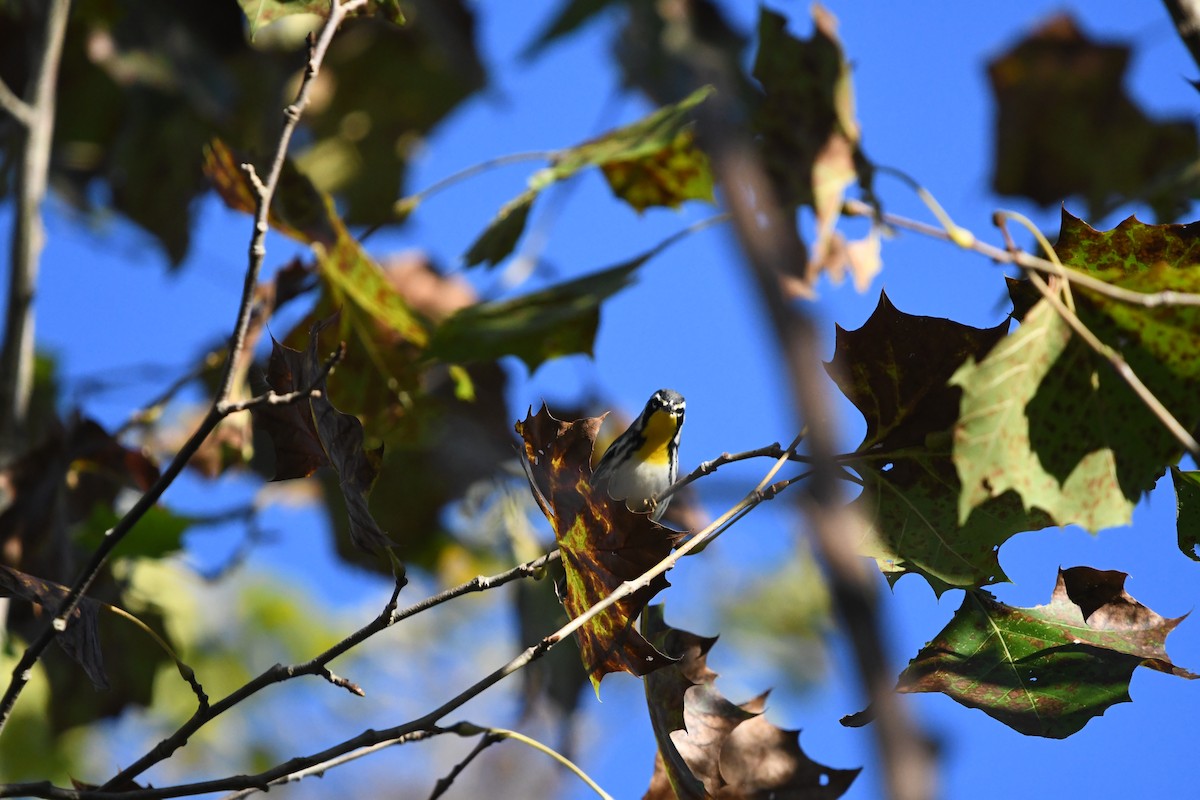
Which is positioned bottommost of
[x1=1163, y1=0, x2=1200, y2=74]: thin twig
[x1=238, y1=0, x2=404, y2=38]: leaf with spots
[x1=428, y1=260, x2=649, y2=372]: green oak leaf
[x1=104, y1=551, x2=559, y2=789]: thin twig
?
[x1=104, y1=551, x2=559, y2=789]: thin twig

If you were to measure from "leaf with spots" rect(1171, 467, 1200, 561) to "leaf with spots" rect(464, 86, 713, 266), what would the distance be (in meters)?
1.10


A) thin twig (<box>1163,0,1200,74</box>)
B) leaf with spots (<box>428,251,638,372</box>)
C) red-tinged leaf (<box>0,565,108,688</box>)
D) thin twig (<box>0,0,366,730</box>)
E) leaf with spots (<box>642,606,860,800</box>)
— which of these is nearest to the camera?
thin twig (<box>0,0,366,730</box>)

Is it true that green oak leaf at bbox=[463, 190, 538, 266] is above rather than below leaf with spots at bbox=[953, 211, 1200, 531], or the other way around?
→ above

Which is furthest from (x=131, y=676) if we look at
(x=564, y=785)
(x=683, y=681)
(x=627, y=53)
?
(x=564, y=785)

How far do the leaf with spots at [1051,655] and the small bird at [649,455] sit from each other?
1.69m

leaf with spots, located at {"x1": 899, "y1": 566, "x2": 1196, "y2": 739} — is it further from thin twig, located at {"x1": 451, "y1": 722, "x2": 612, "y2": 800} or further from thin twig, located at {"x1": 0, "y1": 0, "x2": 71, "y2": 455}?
thin twig, located at {"x1": 0, "y1": 0, "x2": 71, "y2": 455}

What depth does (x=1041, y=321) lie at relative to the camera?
1304 millimetres

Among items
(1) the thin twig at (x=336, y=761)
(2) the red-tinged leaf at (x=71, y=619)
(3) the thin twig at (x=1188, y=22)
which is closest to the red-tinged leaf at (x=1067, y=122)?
(3) the thin twig at (x=1188, y=22)

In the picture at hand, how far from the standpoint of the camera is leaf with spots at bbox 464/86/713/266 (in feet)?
7.37

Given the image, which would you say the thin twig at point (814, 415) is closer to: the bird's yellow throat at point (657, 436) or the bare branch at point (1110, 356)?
the bare branch at point (1110, 356)

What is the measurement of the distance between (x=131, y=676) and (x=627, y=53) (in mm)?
3136

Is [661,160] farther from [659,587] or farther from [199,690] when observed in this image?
[199,690]

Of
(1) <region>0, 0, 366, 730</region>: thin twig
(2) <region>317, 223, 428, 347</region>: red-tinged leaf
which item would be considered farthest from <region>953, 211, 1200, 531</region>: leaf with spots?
(2) <region>317, 223, 428, 347</region>: red-tinged leaf

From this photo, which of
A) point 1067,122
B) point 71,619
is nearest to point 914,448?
point 71,619
